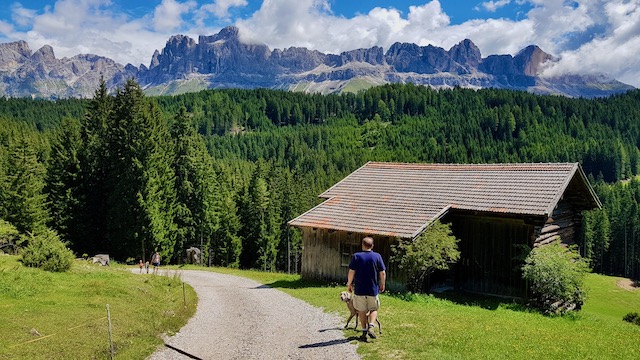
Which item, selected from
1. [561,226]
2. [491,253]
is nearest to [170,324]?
[491,253]

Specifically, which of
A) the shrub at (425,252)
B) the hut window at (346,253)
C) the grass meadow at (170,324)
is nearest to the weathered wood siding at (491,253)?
the grass meadow at (170,324)

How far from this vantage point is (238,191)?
235 ft

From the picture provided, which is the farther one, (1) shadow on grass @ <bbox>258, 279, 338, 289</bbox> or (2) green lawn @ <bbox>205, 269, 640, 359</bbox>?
(1) shadow on grass @ <bbox>258, 279, 338, 289</bbox>

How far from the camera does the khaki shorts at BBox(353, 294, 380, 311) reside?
38.9 feet

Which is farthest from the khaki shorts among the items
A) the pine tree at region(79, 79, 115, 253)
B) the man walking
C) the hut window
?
the pine tree at region(79, 79, 115, 253)

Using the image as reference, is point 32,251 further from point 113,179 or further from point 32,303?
point 113,179

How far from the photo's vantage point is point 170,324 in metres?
16.1

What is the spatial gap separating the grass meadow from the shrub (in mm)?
1549

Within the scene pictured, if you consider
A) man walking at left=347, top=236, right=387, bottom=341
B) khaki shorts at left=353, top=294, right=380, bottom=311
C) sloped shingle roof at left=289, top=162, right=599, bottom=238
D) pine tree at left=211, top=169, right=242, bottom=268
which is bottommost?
pine tree at left=211, top=169, right=242, bottom=268

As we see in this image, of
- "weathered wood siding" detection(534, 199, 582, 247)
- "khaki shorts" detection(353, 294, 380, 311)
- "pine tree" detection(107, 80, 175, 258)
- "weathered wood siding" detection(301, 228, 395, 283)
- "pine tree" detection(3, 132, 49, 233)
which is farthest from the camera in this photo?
"pine tree" detection(107, 80, 175, 258)

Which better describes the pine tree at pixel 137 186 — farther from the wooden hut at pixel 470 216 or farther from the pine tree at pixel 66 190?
the wooden hut at pixel 470 216

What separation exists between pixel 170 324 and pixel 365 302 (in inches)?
316

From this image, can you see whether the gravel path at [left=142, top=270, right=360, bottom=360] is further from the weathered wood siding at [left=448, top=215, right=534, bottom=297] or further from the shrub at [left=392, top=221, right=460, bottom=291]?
the weathered wood siding at [left=448, top=215, right=534, bottom=297]

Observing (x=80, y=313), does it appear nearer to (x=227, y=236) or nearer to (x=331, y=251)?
(x=331, y=251)
